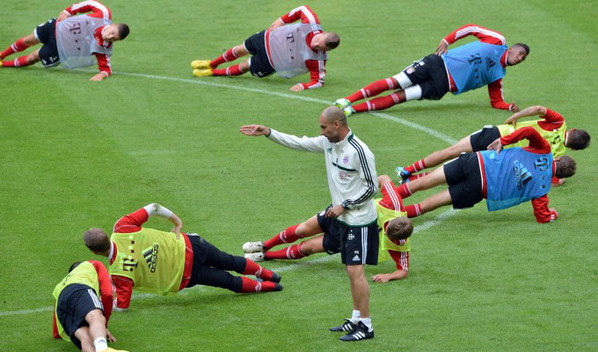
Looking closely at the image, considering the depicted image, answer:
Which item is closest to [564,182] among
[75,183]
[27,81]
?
[75,183]

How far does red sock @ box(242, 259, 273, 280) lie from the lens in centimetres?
1066

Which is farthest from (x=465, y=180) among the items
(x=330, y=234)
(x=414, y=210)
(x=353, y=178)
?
(x=353, y=178)

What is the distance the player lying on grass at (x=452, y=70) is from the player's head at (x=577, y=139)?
3.02 meters

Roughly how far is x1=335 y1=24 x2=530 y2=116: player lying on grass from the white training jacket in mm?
6788

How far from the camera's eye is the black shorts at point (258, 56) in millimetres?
17953

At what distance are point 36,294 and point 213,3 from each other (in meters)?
13.3

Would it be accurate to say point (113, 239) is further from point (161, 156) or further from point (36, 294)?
point (161, 156)

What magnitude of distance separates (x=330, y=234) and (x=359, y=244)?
160 centimetres

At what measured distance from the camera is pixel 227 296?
10719 mm

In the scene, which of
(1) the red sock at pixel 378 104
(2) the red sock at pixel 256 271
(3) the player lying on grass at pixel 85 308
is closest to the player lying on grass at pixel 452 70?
(1) the red sock at pixel 378 104

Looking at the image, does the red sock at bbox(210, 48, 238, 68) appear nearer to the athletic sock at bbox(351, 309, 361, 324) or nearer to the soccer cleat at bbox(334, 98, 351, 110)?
the soccer cleat at bbox(334, 98, 351, 110)

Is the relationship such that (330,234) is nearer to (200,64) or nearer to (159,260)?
(159,260)

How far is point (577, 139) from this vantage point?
13367mm

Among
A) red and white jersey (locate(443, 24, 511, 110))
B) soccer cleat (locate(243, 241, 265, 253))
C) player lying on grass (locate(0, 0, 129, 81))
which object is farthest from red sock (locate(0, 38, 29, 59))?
soccer cleat (locate(243, 241, 265, 253))
